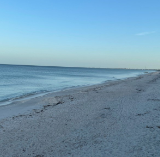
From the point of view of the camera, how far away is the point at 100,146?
512 cm

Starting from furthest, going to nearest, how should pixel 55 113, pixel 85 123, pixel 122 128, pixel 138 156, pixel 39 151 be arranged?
pixel 55 113 → pixel 85 123 → pixel 122 128 → pixel 39 151 → pixel 138 156

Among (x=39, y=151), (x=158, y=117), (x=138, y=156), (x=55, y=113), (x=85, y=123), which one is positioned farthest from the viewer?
(x=55, y=113)

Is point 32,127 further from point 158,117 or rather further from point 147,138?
point 158,117

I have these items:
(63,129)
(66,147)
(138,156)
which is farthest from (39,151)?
(138,156)

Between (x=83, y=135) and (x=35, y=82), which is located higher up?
(x=83, y=135)

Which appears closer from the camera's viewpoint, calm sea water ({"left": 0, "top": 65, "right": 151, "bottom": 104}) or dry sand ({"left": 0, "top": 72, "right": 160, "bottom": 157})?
dry sand ({"left": 0, "top": 72, "right": 160, "bottom": 157})

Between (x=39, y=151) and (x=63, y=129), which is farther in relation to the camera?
(x=63, y=129)

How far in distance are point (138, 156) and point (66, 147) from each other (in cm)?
205

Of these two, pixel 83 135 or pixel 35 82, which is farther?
pixel 35 82

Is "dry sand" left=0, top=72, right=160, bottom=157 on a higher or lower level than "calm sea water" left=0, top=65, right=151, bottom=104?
higher

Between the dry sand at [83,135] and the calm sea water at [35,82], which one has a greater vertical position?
the dry sand at [83,135]

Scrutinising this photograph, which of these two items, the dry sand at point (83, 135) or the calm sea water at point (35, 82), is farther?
the calm sea water at point (35, 82)

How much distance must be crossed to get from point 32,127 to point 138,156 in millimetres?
4178

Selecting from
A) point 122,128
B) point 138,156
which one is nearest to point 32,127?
point 122,128
